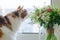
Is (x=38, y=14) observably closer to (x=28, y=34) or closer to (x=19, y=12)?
(x=19, y=12)

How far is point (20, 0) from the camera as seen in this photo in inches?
64.9

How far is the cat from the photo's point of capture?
1332 millimetres

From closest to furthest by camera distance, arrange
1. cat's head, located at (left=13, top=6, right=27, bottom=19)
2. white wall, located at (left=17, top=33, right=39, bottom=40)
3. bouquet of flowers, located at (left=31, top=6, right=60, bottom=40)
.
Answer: bouquet of flowers, located at (left=31, top=6, right=60, bottom=40) < cat's head, located at (left=13, top=6, right=27, bottom=19) < white wall, located at (left=17, top=33, right=39, bottom=40)

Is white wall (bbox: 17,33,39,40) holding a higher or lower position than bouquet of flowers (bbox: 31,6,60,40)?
lower

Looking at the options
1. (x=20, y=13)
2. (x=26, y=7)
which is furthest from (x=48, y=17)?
(x=26, y=7)

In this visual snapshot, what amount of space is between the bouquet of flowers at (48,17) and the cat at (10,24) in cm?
14

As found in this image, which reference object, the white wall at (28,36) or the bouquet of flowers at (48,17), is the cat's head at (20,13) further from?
the white wall at (28,36)

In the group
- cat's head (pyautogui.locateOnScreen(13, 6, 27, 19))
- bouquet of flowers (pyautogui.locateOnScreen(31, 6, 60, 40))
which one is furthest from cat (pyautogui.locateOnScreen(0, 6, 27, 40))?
bouquet of flowers (pyautogui.locateOnScreen(31, 6, 60, 40))

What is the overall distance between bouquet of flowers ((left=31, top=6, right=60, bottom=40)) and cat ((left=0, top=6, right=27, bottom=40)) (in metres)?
0.14

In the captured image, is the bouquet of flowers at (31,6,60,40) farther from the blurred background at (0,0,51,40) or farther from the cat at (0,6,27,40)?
the blurred background at (0,0,51,40)

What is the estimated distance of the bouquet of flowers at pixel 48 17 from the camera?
130 centimetres

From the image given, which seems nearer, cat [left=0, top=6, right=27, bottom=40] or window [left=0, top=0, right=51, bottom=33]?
cat [left=0, top=6, right=27, bottom=40]

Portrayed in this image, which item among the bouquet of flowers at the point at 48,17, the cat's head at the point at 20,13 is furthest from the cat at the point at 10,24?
the bouquet of flowers at the point at 48,17

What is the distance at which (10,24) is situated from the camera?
4.49 ft
